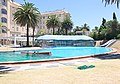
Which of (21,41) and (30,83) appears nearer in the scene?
(30,83)

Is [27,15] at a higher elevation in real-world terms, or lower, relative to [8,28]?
higher

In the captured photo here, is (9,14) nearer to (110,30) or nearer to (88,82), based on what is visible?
(110,30)

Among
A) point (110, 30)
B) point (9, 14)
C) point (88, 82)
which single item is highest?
point (9, 14)

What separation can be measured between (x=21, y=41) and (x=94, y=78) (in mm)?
54046

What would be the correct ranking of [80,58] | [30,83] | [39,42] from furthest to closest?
[39,42], [80,58], [30,83]

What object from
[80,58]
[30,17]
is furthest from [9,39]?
[80,58]

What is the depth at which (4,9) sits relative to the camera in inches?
2714

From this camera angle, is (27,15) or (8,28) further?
(8,28)

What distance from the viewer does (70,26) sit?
286 ft

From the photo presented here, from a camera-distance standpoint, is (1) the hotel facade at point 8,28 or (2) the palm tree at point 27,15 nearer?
(2) the palm tree at point 27,15

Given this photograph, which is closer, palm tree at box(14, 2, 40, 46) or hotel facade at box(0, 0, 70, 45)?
palm tree at box(14, 2, 40, 46)

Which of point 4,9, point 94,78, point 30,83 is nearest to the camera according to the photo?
point 30,83

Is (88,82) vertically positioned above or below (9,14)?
below

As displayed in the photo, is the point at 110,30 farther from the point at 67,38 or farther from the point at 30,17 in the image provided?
the point at 30,17
